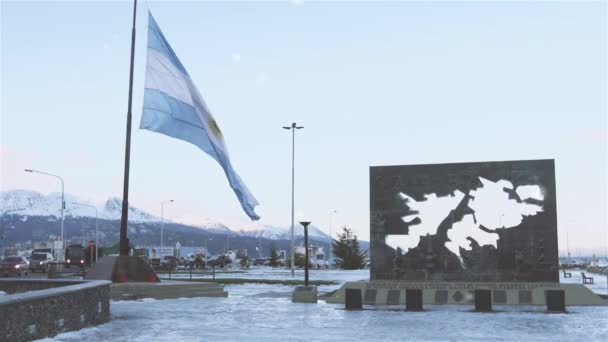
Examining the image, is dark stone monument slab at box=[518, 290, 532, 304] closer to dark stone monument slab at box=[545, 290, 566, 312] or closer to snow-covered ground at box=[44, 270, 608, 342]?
snow-covered ground at box=[44, 270, 608, 342]

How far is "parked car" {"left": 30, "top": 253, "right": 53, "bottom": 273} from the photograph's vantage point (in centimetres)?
6353

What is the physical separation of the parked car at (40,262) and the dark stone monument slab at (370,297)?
1630 inches

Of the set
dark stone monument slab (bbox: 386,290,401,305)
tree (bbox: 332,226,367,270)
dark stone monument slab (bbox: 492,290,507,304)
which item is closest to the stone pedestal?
dark stone monument slab (bbox: 386,290,401,305)

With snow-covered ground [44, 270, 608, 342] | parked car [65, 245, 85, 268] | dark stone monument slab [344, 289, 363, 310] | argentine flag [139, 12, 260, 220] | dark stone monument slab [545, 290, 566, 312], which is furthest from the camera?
parked car [65, 245, 85, 268]

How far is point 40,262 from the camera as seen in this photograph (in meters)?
64.5

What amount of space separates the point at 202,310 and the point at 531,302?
12317 millimetres

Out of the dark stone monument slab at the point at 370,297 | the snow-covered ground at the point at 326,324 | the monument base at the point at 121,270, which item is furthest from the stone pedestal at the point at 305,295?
the monument base at the point at 121,270

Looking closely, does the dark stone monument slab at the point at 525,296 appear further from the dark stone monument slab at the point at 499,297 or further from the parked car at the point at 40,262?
the parked car at the point at 40,262

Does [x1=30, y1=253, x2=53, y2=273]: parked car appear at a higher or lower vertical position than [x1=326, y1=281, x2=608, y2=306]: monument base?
higher

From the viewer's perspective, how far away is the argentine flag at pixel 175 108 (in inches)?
1129

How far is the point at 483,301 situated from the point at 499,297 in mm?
3756

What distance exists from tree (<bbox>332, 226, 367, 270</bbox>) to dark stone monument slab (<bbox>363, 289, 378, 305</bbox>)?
199ft

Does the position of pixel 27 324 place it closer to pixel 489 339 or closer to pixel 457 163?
pixel 489 339

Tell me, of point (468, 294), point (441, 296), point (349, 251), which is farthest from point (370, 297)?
point (349, 251)
